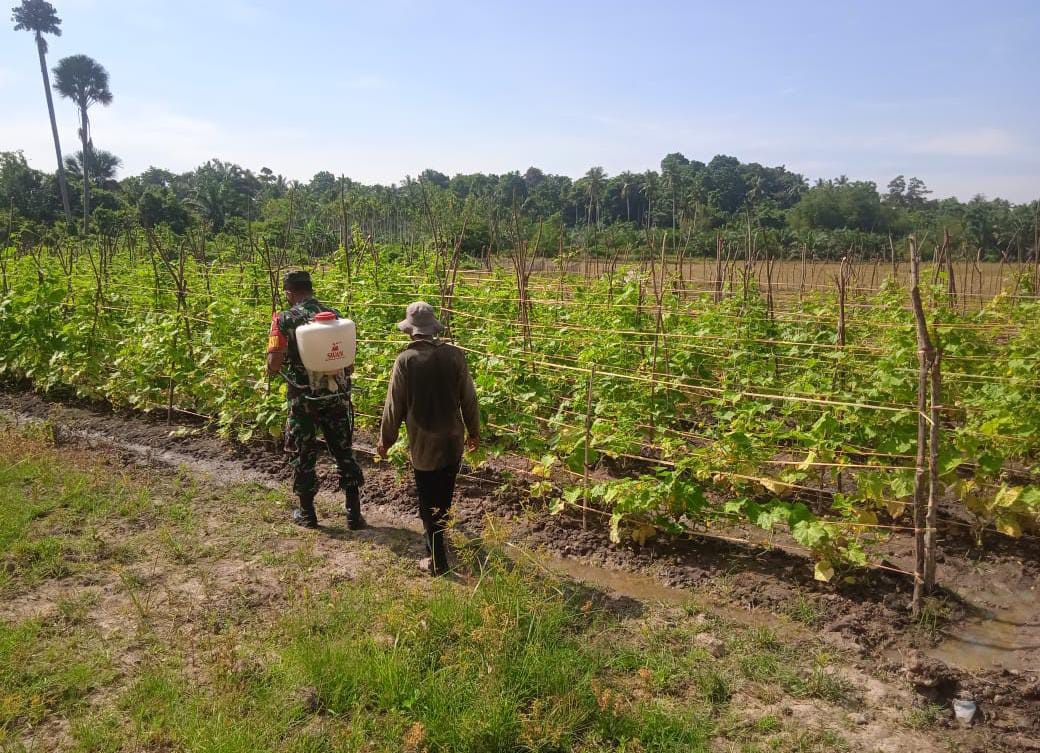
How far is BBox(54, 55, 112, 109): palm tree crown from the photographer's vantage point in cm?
6800

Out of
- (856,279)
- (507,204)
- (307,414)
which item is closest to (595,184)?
(507,204)

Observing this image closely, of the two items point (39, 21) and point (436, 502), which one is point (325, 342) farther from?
point (39, 21)

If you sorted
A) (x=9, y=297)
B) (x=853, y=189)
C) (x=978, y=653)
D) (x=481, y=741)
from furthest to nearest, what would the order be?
(x=853, y=189), (x=9, y=297), (x=978, y=653), (x=481, y=741)

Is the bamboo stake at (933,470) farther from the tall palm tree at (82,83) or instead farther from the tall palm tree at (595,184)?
the tall palm tree at (82,83)

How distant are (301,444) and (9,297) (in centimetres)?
601

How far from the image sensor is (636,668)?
3279 millimetres

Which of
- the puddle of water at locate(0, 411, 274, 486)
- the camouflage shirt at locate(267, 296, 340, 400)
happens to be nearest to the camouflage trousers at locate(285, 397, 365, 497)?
the camouflage shirt at locate(267, 296, 340, 400)

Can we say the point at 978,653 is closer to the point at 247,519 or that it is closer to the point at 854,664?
the point at 854,664

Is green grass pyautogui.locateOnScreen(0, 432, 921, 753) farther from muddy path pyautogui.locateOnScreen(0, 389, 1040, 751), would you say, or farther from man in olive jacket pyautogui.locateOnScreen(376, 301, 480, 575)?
man in olive jacket pyautogui.locateOnScreen(376, 301, 480, 575)

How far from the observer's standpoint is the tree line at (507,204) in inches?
1148

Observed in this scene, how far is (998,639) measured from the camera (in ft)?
12.2

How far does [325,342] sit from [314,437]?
2.87 feet

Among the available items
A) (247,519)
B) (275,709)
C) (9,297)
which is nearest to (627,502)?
(275,709)

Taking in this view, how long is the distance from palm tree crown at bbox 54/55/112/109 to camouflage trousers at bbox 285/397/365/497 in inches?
3187
